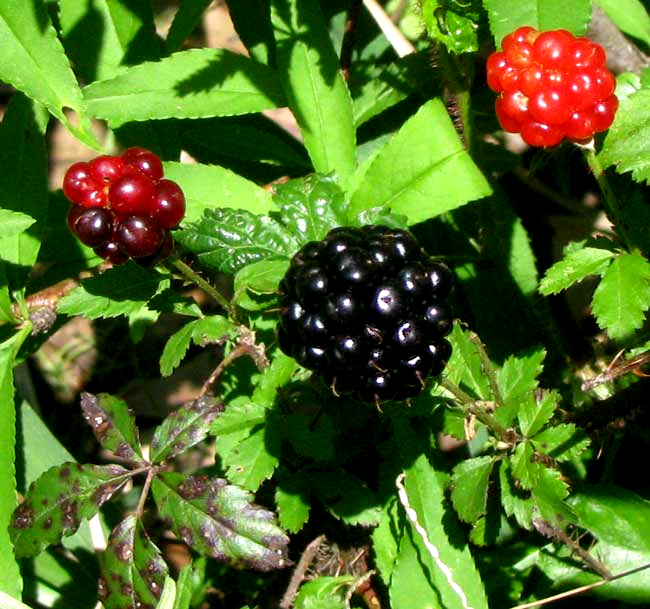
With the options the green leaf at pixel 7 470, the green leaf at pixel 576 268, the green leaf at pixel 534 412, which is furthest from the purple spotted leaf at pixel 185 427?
the green leaf at pixel 576 268

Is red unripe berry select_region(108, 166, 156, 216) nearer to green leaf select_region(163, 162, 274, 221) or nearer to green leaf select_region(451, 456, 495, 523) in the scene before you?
green leaf select_region(163, 162, 274, 221)

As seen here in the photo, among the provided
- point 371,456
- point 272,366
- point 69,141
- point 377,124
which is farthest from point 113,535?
point 69,141

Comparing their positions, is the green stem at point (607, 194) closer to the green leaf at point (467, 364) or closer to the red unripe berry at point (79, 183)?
the green leaf at point (467, 364)

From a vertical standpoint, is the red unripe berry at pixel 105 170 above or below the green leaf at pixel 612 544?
above

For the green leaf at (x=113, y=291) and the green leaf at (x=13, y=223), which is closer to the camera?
the green leaf at (x=13, y=223)

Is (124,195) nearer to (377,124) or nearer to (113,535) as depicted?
(113,535)

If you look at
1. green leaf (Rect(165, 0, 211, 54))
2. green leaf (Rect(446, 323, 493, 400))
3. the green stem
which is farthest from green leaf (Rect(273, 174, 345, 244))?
green leaf (Rect(165, 0, 211, 54))
